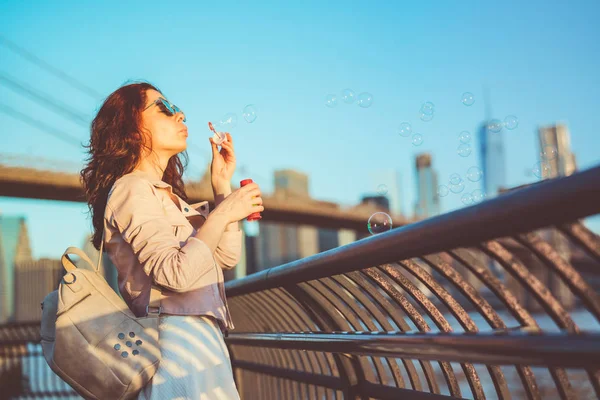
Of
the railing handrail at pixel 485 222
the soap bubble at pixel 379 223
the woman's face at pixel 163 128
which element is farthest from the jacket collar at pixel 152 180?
the soap bubble at pixel 379 223

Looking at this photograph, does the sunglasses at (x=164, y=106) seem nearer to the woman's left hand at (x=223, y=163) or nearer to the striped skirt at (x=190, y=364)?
the woman's left hand at (x=223, y=163)

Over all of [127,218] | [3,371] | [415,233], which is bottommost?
[3,371]

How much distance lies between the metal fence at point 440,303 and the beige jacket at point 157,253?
25 centimetres

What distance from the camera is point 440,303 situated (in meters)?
1.44

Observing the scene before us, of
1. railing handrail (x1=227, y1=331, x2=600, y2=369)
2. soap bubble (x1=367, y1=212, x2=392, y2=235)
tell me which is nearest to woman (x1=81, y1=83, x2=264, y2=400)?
railing handrail (x1=227, y1=331, x2=600, y2=369)

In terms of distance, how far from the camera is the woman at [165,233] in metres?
1.49

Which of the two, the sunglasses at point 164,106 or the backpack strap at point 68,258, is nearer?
the backpack strap at point 68,258

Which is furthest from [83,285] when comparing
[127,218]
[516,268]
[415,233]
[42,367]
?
[42,367]

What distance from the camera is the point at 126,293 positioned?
1693mm

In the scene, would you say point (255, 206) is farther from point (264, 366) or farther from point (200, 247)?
point (264, 366)

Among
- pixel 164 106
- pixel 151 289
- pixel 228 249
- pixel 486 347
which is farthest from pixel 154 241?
pixel 486 347

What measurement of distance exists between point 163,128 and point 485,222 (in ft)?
4.02

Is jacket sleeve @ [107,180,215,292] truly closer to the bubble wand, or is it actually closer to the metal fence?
the metal fence

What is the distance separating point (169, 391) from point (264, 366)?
128 centimetres
